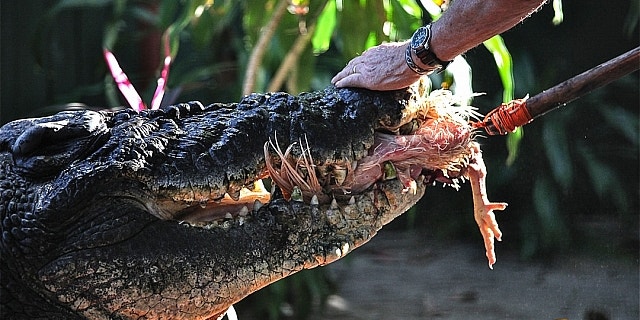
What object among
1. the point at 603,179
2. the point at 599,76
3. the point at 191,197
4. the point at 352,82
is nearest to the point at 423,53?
the point at 352,82

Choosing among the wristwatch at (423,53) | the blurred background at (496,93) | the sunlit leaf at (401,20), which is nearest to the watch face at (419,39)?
the wristwatch at (423,53)

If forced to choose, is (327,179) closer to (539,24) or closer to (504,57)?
(504,57)

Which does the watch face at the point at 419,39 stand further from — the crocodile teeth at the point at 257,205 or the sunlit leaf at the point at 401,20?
the sunlit leaf at the point at 401,20

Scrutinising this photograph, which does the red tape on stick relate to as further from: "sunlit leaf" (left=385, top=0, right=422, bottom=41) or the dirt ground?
the dirt ground

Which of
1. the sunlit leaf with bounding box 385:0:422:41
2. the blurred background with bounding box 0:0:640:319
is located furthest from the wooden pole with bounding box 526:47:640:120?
the blurred background with bounding box 0:0:640:319

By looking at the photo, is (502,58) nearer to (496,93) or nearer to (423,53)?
(423,53)

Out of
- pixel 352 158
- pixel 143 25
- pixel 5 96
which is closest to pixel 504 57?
pixel 352 158

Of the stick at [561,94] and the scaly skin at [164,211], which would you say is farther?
the stick at [561,94]
